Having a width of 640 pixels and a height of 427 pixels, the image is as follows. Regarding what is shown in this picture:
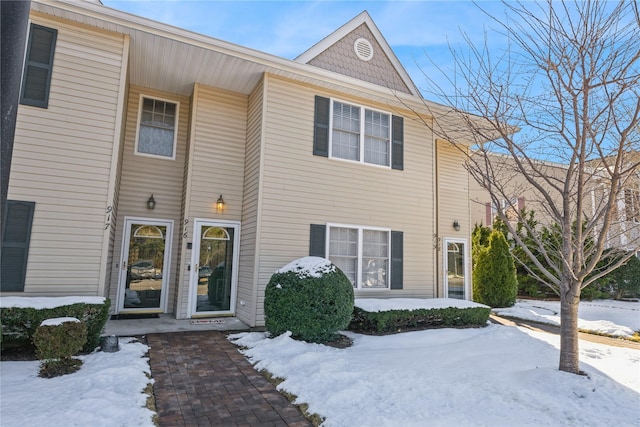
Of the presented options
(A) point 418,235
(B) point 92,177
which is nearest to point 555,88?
(A) point 418,235

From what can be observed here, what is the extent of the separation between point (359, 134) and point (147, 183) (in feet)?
15.3

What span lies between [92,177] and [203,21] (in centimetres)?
342

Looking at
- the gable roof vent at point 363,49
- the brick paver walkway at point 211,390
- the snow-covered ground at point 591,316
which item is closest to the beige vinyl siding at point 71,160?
the brick paver walkway at point 211,390

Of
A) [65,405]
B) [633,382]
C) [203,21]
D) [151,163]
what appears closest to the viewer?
[65,405]

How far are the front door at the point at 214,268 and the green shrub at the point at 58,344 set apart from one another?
3.13 meters

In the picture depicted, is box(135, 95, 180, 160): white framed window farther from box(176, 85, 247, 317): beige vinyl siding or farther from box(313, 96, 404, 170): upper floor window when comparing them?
box(313, 96, 404, 170): upper floor window

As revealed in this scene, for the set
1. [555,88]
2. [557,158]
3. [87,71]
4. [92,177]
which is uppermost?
[87,71]

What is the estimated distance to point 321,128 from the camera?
8250 mm

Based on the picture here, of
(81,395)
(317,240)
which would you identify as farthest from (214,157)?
(81,395)

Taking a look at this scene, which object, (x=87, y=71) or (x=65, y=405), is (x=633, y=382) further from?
(x=87, y=71)

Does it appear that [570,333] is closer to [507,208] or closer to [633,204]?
[633,204]

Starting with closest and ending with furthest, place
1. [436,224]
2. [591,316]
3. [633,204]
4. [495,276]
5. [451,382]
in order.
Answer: [451,382]
[633,204]
[436,224]
[591,316]
[495,276]

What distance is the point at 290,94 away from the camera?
26.4 ft

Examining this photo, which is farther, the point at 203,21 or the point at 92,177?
the point at 203,21
